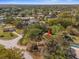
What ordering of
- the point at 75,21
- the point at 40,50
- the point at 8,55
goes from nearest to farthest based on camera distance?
the point at 8,55, the point at 40,50, the point at 75,21

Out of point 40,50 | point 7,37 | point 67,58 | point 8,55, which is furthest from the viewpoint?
point 7,37

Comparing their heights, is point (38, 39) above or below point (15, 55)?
below

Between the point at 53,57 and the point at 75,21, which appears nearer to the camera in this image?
the point at 53,57

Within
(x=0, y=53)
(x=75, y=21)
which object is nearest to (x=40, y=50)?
(x=0, y=53)

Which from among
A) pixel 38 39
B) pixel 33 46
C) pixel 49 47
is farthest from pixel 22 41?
pixel 49 47

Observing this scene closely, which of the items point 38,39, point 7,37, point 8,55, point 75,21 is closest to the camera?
point 8,55

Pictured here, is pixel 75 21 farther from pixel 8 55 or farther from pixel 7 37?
pixel 8 55

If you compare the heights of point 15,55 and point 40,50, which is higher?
point 15,55

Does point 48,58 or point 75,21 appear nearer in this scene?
point 48,58

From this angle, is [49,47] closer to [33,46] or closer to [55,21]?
[33,46]
